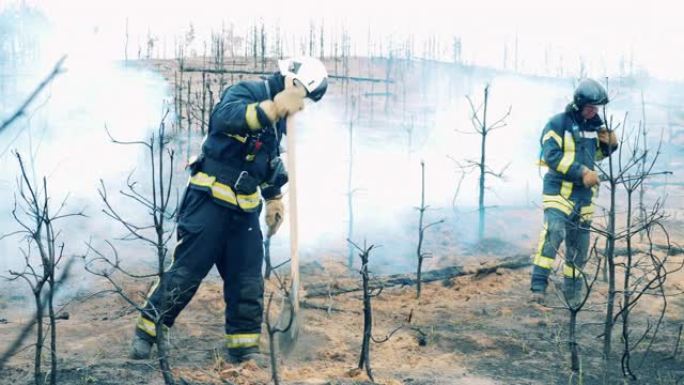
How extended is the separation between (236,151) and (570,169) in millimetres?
3246

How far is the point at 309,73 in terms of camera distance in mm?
4551

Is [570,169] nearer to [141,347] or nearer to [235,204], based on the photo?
[235,204]

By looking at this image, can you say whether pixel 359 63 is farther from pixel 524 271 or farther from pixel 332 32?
pixel 524 271

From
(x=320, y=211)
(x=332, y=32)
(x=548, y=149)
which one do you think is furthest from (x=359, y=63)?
(x=548, y=149)

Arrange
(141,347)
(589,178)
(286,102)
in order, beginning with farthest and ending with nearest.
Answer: (589,178)
(141,347)
(286,102)

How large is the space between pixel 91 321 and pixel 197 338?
1056mm

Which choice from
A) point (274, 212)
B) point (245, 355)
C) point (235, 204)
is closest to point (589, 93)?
point (274, 212)

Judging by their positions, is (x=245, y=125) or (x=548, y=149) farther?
(x=548, y=149)

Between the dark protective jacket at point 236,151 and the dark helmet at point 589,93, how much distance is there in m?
3.06

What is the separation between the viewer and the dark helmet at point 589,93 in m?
6.19

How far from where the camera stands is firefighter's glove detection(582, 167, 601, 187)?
20.0 feet

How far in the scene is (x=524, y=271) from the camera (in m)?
8.06

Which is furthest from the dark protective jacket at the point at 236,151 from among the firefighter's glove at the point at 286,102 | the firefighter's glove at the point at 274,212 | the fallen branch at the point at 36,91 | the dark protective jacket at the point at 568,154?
the fallen branch at the point at 36,91

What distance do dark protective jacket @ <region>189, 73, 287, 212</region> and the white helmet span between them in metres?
0.13
